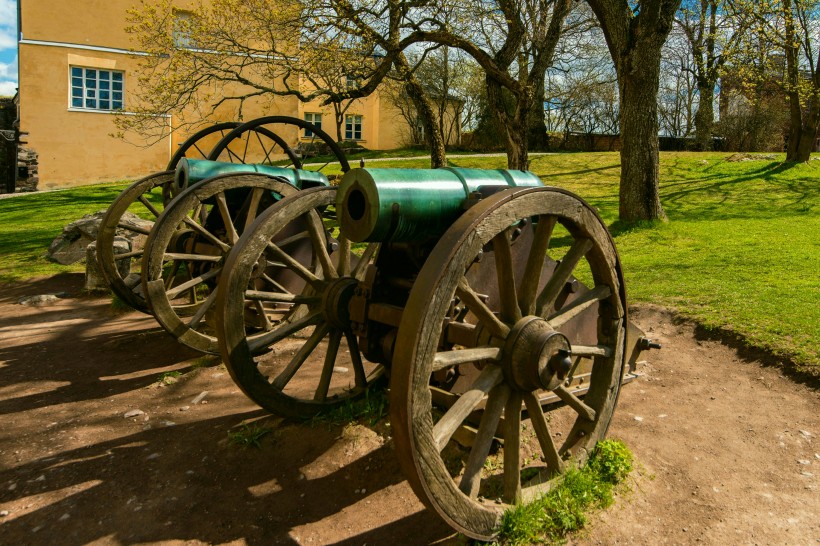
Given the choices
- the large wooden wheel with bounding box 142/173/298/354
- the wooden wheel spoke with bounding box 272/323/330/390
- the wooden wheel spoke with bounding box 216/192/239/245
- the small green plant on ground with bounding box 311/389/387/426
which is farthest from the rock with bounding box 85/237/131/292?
the small green plant on ground with bounding box 311/389/387/426

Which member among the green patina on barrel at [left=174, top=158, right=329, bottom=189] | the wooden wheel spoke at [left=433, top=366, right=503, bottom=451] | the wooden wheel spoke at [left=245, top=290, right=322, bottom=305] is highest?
the green patina on barrel at [left=174, top=158, right=329, bottom=189]

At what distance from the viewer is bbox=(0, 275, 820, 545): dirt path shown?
3.02m

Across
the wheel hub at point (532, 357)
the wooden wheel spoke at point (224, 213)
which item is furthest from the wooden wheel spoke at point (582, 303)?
the wooden wheel spoke at point (224, 213)

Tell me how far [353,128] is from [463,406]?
3125cm

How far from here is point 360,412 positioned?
400cm

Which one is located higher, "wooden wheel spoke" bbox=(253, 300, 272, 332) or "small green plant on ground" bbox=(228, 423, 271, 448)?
"wooden wheel spoke" bbox=(253, 300, 272, 332)

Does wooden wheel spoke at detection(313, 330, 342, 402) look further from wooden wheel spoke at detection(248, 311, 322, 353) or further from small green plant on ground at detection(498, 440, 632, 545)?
small green plant on ground at detection(498, 440, 632, 545)

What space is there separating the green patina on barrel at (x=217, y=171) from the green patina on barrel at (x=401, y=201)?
2.75 m

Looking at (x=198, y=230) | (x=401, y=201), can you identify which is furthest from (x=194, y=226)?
(x=401, y=201)

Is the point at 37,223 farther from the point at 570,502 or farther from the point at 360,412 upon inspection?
the point at 570,502

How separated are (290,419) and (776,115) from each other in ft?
90.9

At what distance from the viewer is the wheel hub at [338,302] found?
3.91 metres

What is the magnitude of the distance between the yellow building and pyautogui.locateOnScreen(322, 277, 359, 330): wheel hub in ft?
62.1

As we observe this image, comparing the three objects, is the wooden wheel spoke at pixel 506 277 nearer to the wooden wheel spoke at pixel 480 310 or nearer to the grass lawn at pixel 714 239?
the wooden wheel spoke at pixel 480 310
